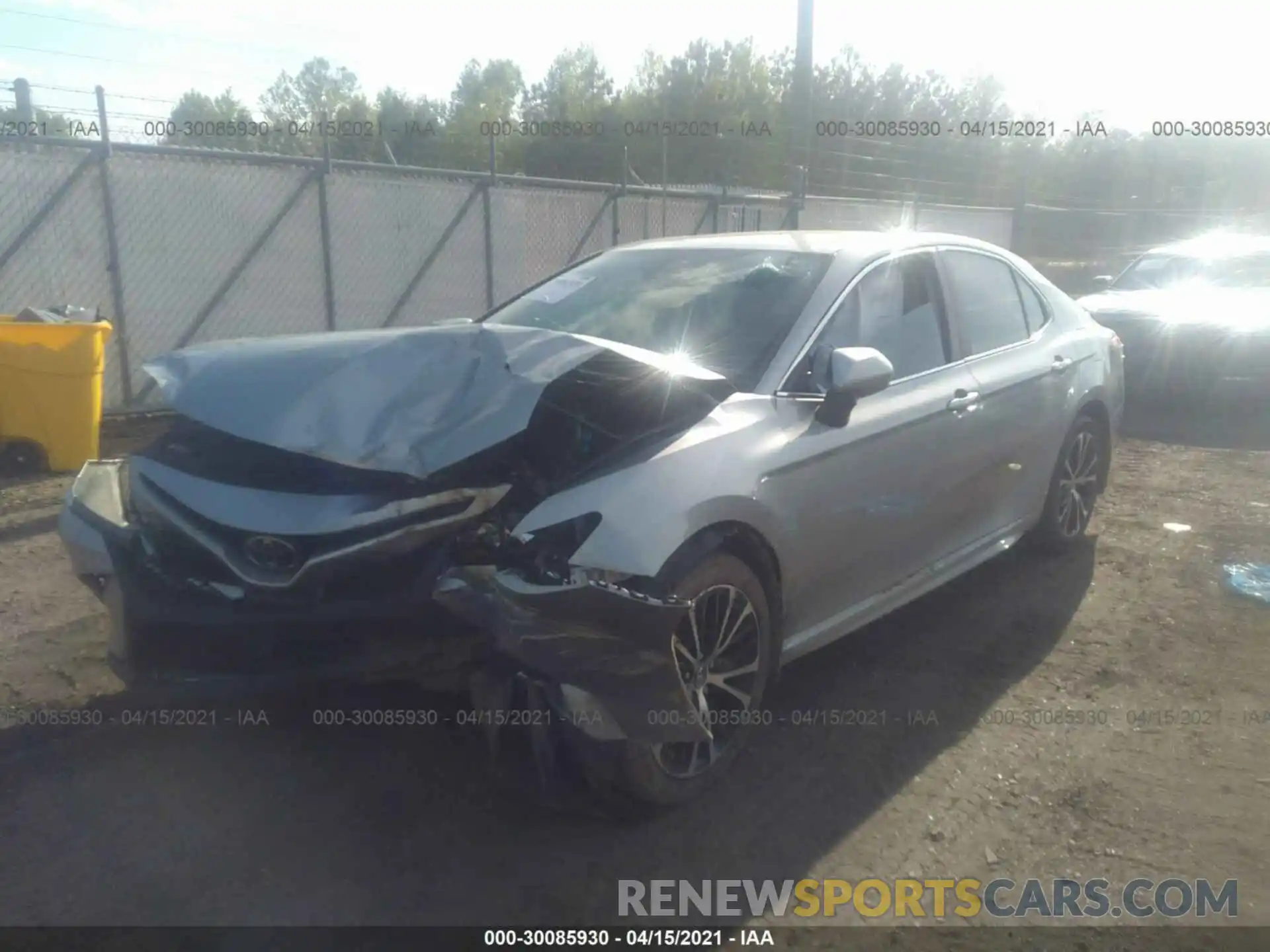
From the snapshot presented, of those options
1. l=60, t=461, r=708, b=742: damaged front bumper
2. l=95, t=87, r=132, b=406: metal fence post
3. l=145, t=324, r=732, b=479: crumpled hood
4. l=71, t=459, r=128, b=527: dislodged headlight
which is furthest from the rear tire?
l=95, t=87, r=132, b=406: metal fence post

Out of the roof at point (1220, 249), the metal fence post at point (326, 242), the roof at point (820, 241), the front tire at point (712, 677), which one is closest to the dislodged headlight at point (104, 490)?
the front tire at point (712, 677)

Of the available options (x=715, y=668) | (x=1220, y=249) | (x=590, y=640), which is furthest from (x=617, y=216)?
(x=590, y=640)

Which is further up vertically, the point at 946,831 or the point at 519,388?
the point at 519,388

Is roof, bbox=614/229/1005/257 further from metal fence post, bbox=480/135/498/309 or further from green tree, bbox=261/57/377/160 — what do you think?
green tree, bbox=261/57/377/160

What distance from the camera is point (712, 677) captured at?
3432 millimetres

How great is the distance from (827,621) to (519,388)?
147 centimetres

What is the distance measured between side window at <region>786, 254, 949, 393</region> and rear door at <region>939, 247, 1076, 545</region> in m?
0.17

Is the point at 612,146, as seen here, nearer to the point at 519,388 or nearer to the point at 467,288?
the point at 467,288

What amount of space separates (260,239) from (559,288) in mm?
5983

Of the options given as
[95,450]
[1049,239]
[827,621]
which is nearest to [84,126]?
[95,450]

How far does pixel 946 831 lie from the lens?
3.34 m

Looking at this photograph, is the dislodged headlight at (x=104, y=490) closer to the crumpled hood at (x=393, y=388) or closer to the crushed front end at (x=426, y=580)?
the crushed front end at (x=426, y=580)

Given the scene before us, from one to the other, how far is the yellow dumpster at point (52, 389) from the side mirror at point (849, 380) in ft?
17.6

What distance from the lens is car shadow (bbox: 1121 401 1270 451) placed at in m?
9.27
